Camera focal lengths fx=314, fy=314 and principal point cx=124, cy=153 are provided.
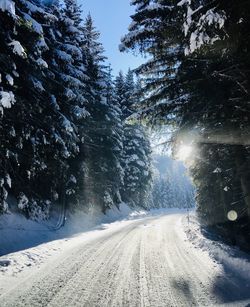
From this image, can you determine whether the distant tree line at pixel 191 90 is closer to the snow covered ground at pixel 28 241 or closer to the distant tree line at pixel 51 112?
the distant tree line at pixel 51 112

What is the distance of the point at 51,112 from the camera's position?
16.3 metres

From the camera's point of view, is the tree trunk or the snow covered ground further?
the tree trunk

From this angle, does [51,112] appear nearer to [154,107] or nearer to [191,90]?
[154,107]

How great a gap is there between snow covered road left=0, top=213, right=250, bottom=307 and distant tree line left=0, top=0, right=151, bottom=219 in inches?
174

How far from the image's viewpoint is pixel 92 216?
28.0 meters

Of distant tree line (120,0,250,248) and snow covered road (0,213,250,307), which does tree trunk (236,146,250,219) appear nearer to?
distant tree line (120,0,250,248)

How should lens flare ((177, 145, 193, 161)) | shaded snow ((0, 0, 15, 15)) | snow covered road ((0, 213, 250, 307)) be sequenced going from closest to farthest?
1. snow covered road ((0, 213, 250, 307))
2. shaded snow ((0, 0, 15, 15))
3. lens flare ((177, 145, 193, 161))

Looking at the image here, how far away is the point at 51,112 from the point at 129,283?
1088 centimetres

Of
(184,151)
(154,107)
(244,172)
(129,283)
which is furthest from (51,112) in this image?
(129,283)

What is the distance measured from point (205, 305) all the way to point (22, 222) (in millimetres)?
11952

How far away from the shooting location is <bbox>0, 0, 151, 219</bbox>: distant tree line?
1173cm

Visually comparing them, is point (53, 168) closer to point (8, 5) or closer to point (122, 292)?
point (8, 5)

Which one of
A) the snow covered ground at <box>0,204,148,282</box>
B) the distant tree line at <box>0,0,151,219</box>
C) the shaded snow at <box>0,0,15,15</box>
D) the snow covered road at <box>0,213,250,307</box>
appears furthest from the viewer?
the distant tree line at <box>0,0,151,219</box>

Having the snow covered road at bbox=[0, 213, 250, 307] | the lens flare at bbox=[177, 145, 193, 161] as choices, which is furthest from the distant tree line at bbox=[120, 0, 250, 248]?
the snow covered road at bbox=[0, 213, 250, 307]
